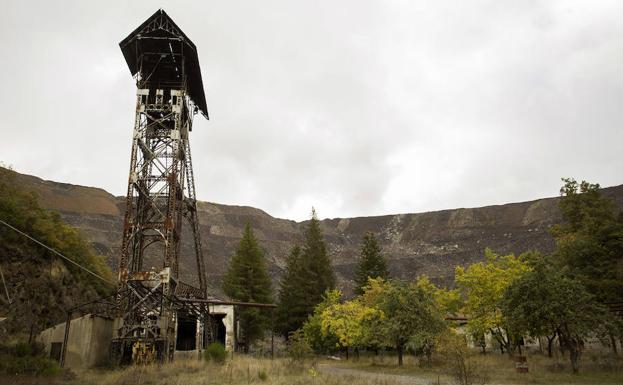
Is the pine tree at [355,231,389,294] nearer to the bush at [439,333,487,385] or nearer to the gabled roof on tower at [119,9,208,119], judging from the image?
the gabled roof on tower at [119,9,208,119]

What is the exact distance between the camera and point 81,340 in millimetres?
22719

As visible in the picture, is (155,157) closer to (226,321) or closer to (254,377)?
(226,321)

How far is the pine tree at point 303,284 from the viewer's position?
51094mm

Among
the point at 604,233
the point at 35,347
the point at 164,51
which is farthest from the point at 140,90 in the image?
the point at 604,233

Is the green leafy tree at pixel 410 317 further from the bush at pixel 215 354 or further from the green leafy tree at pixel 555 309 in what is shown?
the bush at pixel 215 354

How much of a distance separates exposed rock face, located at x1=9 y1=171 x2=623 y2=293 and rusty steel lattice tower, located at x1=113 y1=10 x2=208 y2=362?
1525 inches

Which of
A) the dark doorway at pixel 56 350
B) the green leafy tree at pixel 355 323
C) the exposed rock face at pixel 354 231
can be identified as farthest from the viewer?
the exposed rock face at pixel 354 231

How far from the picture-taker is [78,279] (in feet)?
106

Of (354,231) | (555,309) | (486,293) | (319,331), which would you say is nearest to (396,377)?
(555,309)

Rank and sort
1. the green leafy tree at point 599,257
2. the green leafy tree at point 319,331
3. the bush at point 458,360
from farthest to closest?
the green leafy tree at point 319,331, the green leafy tree at point 599,257, the bush at point 458,360

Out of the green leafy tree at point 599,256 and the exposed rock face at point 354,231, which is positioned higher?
the exposed rock face at point 354,231

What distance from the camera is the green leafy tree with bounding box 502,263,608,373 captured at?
807 inches

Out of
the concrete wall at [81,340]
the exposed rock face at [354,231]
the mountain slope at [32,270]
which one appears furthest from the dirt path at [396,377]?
the exposed rock face at [354,231]

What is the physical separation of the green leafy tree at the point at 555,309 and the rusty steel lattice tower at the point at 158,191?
63.2 ft
